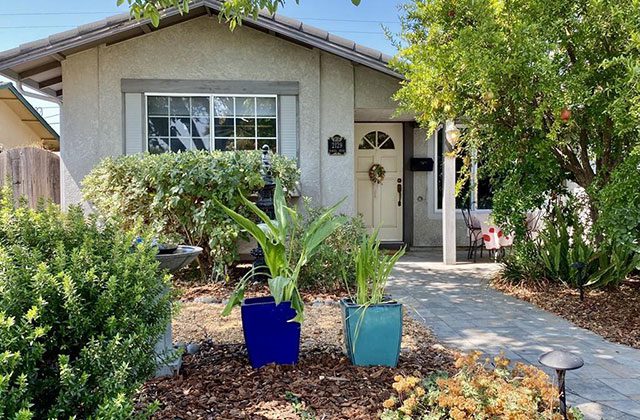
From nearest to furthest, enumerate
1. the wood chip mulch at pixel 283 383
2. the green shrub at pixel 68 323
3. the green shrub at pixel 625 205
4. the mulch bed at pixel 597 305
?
the green shrub at pixel 68 323, the wood chip mulch at pixel 283 383, the green shrub at pixel 625 205, the mulch bed at pixel 597 305

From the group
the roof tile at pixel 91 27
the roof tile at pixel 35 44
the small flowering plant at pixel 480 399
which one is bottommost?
the small flowering plant at pixel 480 399

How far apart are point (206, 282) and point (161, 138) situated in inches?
106

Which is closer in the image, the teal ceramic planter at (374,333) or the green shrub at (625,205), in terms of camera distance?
the teal ceramic planter at (374,333)

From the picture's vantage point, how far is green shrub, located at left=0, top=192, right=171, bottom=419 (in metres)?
1.69

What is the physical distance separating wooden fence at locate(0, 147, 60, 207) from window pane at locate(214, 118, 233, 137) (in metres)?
2.59

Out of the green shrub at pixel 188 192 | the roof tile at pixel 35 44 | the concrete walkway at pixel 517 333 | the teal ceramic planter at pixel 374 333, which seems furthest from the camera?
the roof tile at pixel 35 44

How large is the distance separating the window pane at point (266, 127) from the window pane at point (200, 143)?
2.78 ft

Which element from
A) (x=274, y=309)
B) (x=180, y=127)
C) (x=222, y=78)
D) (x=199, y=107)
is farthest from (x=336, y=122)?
(x=274, y=309)

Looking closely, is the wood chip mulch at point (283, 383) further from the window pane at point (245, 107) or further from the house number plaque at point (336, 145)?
the window pane at point (245, 107)

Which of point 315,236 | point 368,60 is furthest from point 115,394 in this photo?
point 368,60

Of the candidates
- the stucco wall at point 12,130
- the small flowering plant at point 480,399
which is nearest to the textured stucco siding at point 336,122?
the small flowering plant at point 480,399

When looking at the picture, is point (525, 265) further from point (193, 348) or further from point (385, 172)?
point (193, 348)

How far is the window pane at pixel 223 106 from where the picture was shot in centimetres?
750

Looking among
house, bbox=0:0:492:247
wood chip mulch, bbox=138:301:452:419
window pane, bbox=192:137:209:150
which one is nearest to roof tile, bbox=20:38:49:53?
house, bbox=0:0:492:247
